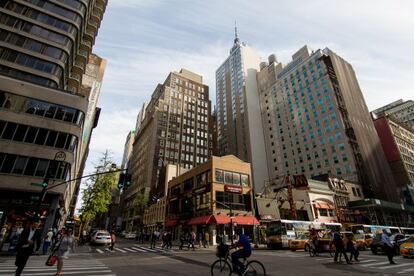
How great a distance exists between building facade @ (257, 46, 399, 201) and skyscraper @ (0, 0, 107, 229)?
2201 inches

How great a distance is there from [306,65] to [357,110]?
74.0 feet

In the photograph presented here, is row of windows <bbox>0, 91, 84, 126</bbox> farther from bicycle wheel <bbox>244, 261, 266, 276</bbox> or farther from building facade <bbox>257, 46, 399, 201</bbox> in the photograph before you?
building facade <bbox>257, 46, 399, 201</bbox>

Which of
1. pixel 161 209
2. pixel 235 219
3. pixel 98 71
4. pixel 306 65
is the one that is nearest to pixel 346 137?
pixel 306 65

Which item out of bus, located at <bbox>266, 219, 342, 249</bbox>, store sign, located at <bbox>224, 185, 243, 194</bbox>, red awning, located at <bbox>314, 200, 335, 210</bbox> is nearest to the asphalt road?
bus, located at <bbox>266, 219, 342, 249</bbox>

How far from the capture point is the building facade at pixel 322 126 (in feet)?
208

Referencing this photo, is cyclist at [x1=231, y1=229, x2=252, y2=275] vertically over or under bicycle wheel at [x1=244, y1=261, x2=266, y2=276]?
over

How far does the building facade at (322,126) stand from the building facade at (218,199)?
2894 centimetres

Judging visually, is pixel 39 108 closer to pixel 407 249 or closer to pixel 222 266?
pixel 222 266

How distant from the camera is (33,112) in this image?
25172 millimetres

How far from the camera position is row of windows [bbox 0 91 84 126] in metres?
24.5

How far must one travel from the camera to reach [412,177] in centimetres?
7831

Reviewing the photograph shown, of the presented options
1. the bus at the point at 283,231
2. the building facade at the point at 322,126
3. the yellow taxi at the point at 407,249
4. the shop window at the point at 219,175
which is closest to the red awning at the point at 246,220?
the shop window at the point at 219,175

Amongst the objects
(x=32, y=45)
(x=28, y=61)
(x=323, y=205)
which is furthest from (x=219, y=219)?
(x=32, y=45)

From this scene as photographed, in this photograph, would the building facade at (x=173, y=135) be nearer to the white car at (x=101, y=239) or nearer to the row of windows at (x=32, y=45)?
the white car at (x=101, y=239)
